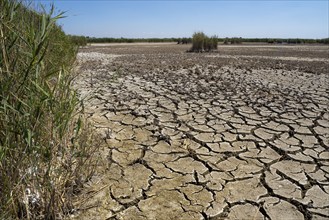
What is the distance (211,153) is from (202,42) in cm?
1373

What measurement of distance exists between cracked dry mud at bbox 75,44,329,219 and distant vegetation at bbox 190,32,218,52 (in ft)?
36.2

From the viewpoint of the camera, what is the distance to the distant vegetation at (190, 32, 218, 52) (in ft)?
50.4

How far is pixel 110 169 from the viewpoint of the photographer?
215 cm

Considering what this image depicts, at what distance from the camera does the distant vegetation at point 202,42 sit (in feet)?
50.4

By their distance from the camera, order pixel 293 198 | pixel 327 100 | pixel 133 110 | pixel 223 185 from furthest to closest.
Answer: pixel 327 100, pixel 133 110, pixel 223 185, pixel 293 198

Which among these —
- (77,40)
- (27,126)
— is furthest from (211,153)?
(77,40)

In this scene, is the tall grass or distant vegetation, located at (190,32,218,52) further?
distant vegetation, located at (190,32,218,52)

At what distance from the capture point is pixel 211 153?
2.47m

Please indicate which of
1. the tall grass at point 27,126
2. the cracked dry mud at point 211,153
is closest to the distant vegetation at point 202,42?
the cracked dry mud at point 211,153

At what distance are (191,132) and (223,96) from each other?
170 centimetres

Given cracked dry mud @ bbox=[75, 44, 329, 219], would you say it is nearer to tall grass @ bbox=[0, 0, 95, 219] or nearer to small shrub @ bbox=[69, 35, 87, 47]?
tall grass @ bbox=[0, 0, 95, 219]

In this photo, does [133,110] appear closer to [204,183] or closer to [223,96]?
[223,96]

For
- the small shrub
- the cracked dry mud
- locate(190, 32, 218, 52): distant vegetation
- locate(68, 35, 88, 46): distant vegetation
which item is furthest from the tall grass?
locate(190, 32, 218, 52): distant vegetation

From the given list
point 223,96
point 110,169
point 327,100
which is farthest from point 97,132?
point 327,100
